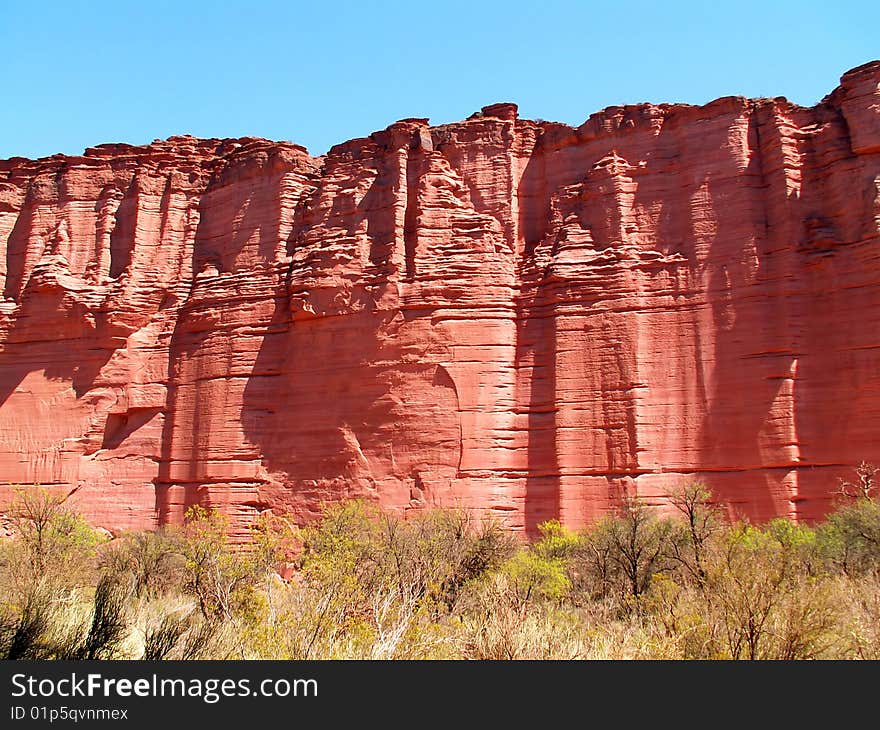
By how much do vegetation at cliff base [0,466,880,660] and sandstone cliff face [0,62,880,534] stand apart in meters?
6.93

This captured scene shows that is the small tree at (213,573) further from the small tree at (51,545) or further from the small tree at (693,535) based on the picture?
the small tree at (693,535)

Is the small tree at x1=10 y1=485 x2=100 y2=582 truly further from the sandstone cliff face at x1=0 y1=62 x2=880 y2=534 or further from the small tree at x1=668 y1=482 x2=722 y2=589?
the small tree at x1=668 y1=482 x2=722 y2=589

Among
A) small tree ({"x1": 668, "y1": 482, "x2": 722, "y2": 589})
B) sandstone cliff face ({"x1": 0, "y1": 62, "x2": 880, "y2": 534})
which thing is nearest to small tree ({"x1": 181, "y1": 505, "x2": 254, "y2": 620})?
small tree ({"x1": 668, "y1": 482, "x2": 722, "y2": 589})

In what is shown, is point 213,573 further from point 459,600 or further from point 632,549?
point 632,549

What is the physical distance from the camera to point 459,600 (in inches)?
509

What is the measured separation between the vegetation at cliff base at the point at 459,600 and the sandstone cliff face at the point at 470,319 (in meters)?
6.93

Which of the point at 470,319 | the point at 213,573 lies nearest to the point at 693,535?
the point at 213,573

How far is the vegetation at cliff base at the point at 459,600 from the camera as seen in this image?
827 centimetres

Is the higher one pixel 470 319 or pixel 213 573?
pixel 470 319

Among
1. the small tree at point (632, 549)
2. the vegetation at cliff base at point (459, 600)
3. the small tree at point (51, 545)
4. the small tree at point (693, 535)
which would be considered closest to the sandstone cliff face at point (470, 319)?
the small tree at point (693, 535)

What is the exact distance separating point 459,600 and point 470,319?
1612 centimetres

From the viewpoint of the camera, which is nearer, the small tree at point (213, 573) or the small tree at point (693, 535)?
the small tree at point (213, 573)

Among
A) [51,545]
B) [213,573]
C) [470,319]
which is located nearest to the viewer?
[213,573]

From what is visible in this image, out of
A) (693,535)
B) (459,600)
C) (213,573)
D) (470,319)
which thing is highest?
(470,319)
